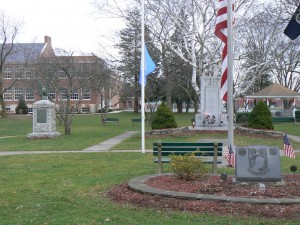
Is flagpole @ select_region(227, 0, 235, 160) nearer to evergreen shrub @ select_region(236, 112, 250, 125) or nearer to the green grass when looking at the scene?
the green grass

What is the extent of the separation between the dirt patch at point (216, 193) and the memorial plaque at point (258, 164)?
18 centimetres

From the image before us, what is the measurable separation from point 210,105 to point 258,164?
696 inches

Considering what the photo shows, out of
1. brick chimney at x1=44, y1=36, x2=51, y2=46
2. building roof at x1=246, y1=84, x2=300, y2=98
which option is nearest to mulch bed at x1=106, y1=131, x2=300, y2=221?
building roof at x1=246, y1=84, x2=300, y2=98

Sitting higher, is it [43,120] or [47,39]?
[47,39]

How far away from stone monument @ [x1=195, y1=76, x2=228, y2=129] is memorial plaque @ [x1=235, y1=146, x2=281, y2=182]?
674 inches

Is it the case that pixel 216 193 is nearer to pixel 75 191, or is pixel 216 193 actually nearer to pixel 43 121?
pixel 75 191

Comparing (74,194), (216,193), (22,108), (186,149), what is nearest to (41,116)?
(186,149)

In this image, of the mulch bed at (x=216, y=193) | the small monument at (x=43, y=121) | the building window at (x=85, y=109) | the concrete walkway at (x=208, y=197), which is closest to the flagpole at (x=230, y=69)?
the mulch bed at (x=216, y=193)

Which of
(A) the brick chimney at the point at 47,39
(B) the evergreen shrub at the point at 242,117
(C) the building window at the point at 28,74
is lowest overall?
(B) the evergreen shrub at the point at 242,117

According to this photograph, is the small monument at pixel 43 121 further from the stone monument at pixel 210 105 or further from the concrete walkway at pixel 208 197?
the concrete walkway at pixel 208 197

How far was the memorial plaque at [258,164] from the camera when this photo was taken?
318 inches

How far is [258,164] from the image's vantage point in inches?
321

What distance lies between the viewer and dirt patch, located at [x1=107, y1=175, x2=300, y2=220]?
21.0 ft

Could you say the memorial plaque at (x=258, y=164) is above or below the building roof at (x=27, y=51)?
below
